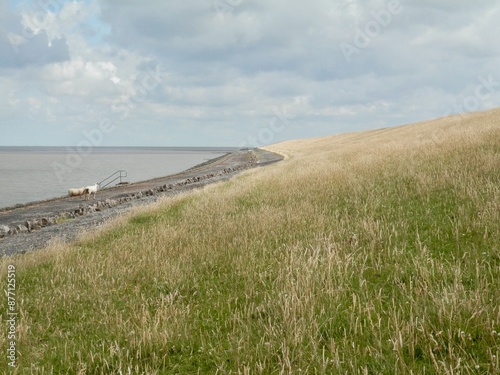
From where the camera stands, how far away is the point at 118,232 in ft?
43.2

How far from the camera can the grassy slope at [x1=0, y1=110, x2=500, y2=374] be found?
398 centimetres

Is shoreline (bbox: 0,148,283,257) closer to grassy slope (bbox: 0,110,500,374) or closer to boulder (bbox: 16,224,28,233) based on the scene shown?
boulder (bbox: 16,224,28,233)

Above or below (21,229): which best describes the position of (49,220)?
above

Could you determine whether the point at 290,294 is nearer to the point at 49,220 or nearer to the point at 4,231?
the point at 4,231

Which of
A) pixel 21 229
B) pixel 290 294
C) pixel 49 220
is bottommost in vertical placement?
pixel 290 294

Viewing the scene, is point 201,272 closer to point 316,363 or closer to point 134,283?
point 134,283

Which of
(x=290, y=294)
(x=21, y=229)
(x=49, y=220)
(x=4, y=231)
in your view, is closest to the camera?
(x=290, y=294)

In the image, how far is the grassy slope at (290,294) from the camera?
3984 millimetres

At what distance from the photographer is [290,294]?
508cm

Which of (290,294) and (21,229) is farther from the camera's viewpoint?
(21,229)

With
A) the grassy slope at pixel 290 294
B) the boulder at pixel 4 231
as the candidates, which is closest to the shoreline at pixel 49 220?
the boulder at pixel 4 231

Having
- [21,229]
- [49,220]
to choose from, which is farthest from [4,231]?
[49,220]

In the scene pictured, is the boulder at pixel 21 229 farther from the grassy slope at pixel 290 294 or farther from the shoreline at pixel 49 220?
the grassy slope at pixel 290 294

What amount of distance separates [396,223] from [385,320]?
13.0 feet
